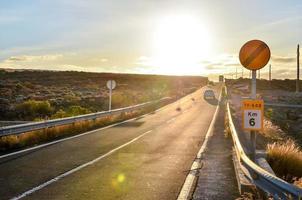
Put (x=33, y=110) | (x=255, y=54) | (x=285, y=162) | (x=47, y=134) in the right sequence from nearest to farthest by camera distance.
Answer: (x=255, y=54) < (x=285, y=162) < (x=47, y=134) < (x=33, y=110)

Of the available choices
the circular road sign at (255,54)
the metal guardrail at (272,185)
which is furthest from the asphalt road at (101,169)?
the circular road sign at (255,54)

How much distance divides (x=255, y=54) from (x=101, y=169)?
14.9ft

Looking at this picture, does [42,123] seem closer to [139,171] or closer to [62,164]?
[62,164]

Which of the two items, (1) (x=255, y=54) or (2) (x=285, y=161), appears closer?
(1) (x=255, y=54)

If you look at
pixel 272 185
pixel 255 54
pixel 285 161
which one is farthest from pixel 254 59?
pixel 272 185

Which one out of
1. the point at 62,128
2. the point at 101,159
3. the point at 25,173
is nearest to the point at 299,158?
the point at 101,159

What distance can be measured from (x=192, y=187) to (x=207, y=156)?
158 inches

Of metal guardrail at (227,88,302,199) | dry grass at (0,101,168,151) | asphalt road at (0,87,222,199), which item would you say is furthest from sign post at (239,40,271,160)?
dry grass at (0,101,168,151)

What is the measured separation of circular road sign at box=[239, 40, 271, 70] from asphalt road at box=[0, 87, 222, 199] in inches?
113

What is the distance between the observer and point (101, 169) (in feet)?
33.4

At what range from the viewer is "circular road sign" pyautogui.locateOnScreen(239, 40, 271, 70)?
8.52 m

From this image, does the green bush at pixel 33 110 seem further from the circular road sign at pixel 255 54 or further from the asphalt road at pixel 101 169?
the circular road sign at pixel 255 54

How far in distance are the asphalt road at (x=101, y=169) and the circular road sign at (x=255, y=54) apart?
2.87 metres

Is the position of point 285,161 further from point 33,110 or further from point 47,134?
point 33,110
